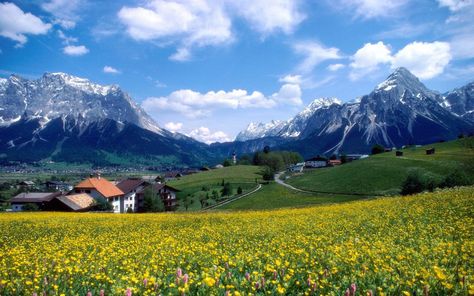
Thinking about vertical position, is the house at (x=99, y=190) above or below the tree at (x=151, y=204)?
above

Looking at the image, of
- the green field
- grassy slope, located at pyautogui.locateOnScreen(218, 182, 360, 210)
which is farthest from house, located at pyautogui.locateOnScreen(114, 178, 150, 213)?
grassy slope, located at pyautogui.locateOnScreen(218, 182, 360, 210)

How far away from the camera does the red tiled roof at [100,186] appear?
352 ft

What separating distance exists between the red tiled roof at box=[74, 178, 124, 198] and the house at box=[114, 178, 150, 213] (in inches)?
→ 206

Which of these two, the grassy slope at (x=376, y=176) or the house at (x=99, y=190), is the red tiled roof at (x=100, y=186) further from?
the grassy slope at (x=376, y=176)

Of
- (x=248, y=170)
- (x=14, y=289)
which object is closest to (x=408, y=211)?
(x=14, y=289)

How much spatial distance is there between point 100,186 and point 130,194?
62.5ft

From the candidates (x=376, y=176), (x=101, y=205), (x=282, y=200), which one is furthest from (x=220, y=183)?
(x=376, y=176)

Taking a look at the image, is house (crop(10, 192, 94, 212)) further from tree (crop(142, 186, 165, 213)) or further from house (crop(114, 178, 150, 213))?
house (crop(114, 178, 150, 213))

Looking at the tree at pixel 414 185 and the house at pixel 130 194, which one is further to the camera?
the house at pixel 130 194

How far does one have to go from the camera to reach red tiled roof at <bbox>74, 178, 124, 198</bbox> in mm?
107431

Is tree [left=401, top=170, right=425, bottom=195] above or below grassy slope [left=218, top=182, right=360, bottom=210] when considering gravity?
above

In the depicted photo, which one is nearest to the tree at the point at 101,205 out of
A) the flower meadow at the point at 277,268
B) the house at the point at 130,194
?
the house at the point at 130,194

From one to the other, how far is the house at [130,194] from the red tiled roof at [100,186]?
524 cm

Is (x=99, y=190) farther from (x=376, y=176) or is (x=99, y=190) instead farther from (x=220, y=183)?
(x=376, y=176)
